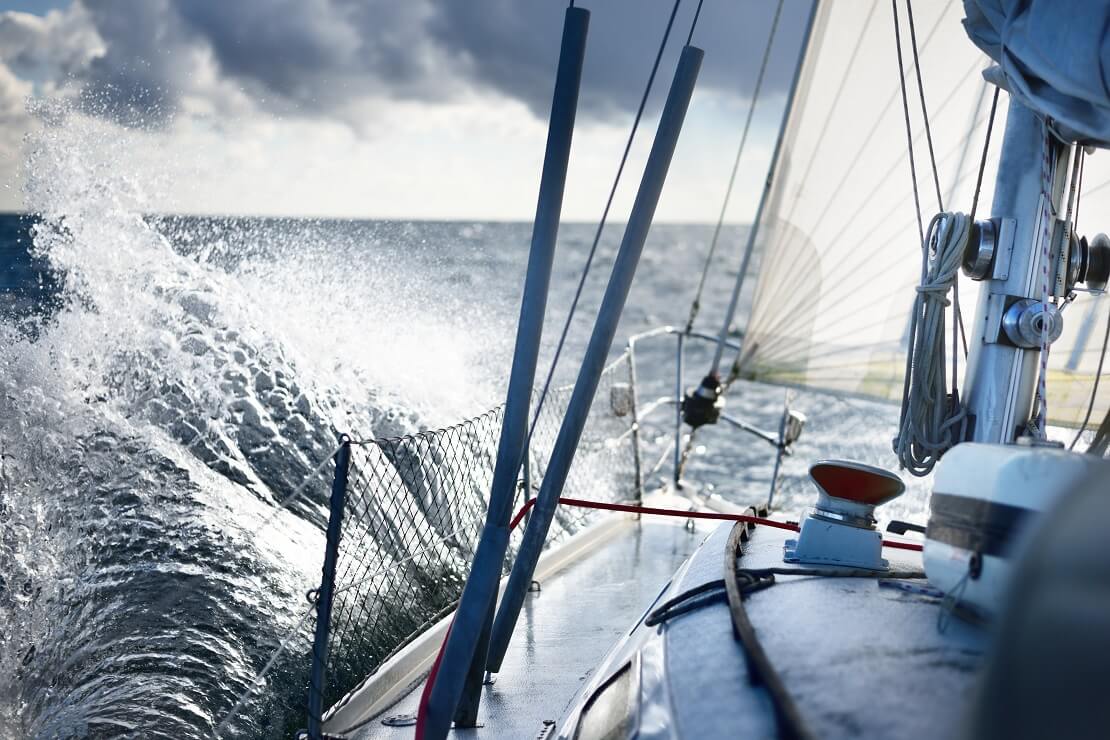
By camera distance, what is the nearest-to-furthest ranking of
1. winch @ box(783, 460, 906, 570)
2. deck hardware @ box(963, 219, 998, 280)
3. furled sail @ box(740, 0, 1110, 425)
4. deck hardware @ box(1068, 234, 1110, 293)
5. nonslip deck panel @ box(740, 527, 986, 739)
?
1. nonslip deck panel @ box(740, 527, 986, 739)
2. winch @ box(783, 460, 906, 570)
3. deck hardware @ box(963, 219, 998, 280)
4. deck hardware @ box(1068, 234, 1110, 293)
5. furled sail @ box(740, 0, 1110, 425)

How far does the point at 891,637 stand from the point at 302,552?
3.13 m

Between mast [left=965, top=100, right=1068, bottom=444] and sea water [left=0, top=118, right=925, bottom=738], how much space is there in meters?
1.80

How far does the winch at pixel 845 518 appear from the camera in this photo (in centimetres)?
196

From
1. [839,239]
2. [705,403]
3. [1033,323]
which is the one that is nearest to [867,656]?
[1033,323]

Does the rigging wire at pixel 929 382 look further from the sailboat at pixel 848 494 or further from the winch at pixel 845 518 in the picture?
the winch at pixel 845 518

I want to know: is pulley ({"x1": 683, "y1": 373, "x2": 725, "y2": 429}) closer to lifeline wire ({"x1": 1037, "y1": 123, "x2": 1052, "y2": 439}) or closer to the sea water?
the sea water

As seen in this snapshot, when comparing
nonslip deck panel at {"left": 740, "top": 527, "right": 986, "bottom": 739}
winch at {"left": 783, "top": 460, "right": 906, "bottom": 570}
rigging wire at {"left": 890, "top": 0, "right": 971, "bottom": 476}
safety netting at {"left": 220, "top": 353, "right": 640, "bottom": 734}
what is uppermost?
rigging wire at {"left": 890, "top": 0, "right": 971, "bottom": 476}

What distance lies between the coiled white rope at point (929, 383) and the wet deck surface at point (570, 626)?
84cm

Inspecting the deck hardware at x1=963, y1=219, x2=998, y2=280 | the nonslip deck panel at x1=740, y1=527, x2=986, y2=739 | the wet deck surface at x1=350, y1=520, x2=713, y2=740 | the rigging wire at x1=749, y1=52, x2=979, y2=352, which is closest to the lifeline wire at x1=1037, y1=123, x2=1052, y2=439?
the deck hardware at x1=963, y1=219, x2=998, y2=280

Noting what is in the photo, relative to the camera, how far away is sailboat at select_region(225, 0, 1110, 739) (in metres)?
1.22

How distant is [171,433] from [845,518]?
400cm

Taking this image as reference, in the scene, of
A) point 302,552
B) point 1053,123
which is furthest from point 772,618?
point 302,552

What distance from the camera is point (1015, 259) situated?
248 cm

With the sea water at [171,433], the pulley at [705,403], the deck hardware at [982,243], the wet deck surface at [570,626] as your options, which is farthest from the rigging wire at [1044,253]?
the pulley at [705,403]
